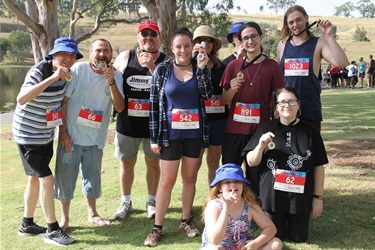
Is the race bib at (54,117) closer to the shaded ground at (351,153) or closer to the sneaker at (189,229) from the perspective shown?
the sneaker at (189,229)

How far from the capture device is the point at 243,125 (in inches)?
153

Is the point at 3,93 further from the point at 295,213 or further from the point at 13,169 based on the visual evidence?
the point at 295,213

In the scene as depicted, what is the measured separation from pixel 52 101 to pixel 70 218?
4.87ft

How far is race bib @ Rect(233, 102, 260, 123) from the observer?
384 cm

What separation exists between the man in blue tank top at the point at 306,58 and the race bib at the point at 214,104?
2.40 ft

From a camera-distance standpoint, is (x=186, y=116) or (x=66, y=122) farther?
(x=66, y=122)

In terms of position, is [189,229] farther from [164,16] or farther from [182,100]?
[164,16]

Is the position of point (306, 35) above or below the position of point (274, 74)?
above

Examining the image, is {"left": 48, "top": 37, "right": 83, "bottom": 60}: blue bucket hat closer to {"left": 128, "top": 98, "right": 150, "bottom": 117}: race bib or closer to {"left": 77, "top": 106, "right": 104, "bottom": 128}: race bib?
{"left": 77, "top": 106, "right": 104, "bottom": 128}: race bib

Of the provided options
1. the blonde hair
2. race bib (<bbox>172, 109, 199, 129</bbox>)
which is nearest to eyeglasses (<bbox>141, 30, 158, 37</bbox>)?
race bib (<bbox>172, 109, 199, 129</bbox>)

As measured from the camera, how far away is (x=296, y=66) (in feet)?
13.0

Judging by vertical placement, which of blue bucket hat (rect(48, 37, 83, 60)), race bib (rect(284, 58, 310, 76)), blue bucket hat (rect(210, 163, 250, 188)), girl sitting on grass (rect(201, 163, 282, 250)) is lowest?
girl sitting on grass (rect(201, 163, 282, 250))

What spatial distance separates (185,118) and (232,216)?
3.26 ft

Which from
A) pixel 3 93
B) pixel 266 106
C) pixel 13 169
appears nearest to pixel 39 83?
pixel 266 106
